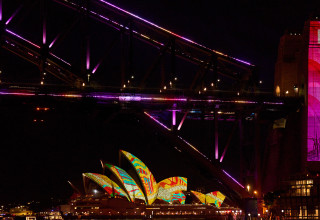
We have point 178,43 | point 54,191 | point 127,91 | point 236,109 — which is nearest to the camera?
point 127,91

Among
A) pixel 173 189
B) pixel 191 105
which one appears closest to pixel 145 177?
pixel 173 189

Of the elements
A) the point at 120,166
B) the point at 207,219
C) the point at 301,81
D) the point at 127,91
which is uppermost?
the point at 301,81

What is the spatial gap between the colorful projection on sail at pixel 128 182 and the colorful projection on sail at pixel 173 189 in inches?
140

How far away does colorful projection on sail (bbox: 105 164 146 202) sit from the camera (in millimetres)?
54906

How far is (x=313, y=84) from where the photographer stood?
51844mm

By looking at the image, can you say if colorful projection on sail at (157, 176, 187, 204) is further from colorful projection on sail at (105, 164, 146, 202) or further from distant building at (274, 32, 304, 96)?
distant building at (274, 32, 304, 96)

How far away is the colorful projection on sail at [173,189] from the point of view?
59.4 m

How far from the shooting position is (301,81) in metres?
53.5

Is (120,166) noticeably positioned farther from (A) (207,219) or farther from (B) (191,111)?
(A) (207,219)

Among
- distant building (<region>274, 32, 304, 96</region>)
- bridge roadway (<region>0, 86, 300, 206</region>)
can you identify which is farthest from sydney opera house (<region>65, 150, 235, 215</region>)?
distant building (<region>274, 32, 304, 96</region>)

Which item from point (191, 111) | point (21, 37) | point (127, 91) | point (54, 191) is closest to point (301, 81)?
point (191, 111)

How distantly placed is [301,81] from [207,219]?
1618cm

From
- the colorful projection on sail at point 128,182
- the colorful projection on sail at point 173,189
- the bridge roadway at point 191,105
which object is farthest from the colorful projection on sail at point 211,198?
the bridge roadway at point 191,105

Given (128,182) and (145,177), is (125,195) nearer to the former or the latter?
(128,182)
